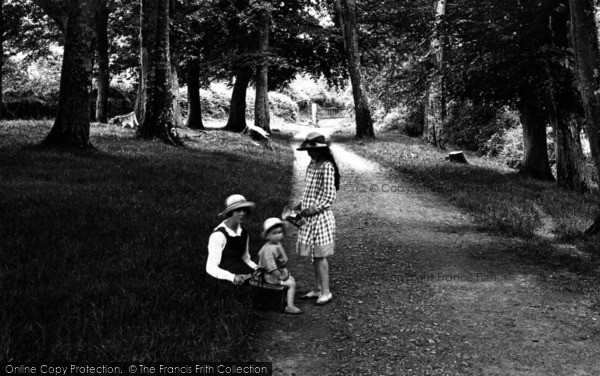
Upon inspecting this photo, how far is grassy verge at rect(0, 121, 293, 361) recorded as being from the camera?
13.7 ft

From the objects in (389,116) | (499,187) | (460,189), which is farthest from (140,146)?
(389,116)

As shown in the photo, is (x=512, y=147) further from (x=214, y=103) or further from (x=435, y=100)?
(x=214, y=103)

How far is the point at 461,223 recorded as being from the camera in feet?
33.7

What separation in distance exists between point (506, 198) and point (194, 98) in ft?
71.7

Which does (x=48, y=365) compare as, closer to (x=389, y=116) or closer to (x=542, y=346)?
(x=542, y=346)

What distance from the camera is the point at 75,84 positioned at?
43.9 feet

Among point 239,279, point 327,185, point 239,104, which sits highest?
point 239,104

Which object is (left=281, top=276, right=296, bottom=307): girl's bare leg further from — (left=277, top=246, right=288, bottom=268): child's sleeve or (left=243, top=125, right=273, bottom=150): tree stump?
(left=243, top=125, right=273, bottom=150): tree stump

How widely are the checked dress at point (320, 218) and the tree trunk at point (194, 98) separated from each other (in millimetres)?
23942

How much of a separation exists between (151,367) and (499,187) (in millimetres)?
12309

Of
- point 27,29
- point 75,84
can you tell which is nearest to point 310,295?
point 75,84

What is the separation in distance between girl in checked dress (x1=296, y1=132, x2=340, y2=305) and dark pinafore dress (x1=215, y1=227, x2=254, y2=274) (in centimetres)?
81

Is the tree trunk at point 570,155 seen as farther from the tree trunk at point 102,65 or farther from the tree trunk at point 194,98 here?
the tree trunk at point 102,65
